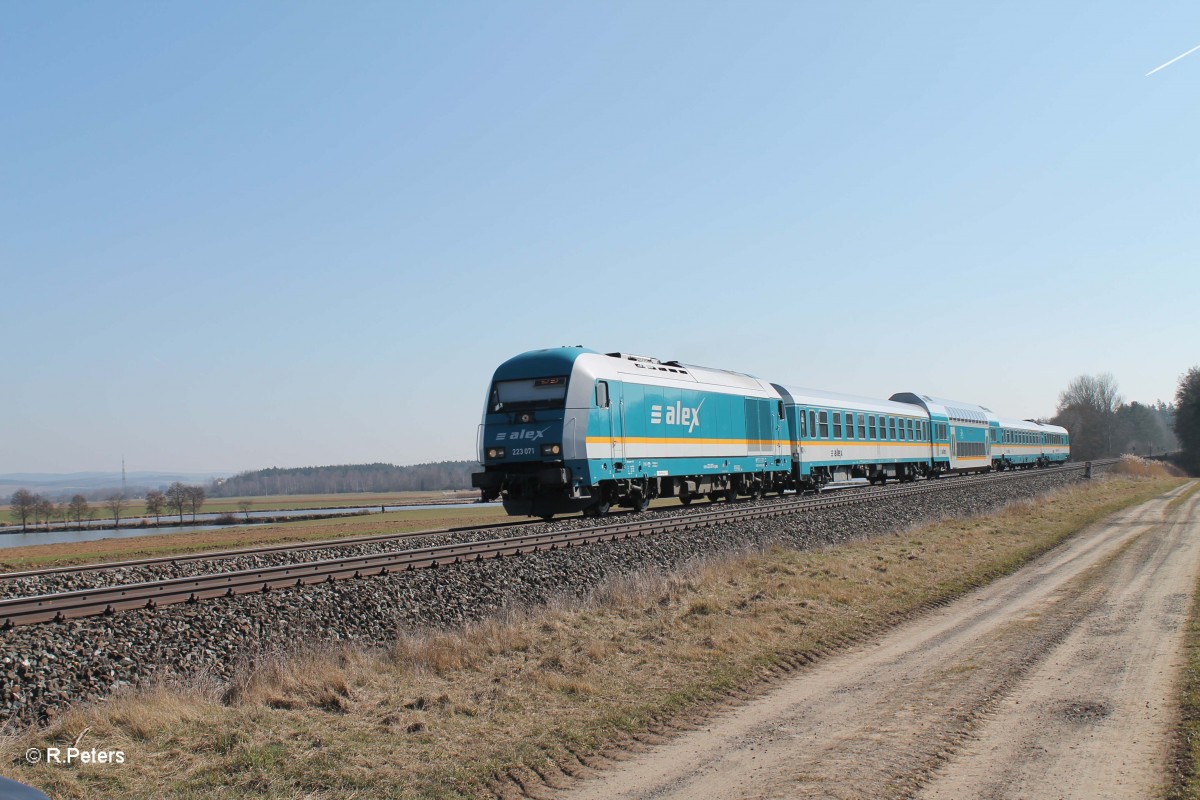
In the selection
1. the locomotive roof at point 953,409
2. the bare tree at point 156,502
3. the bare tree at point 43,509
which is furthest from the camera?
the bare tree at point 156,502

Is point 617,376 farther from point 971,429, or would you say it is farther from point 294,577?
point 971,429

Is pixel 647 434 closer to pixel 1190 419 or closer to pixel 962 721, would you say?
pixel 962 721

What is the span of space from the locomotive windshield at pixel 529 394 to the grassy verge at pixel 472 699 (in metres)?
7.37

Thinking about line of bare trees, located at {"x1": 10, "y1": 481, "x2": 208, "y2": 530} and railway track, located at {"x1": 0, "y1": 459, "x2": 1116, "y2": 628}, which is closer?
railway track, located at {"x1": 0, "y1": 459, "x2": 1116, "y2": 628}

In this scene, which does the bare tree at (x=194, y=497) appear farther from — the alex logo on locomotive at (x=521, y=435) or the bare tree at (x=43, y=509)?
the alex logo on locomotive at (x=521, y=435)

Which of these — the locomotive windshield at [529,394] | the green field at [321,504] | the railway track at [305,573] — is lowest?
the green field at [321,504]

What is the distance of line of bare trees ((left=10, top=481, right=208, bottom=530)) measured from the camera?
95.2m

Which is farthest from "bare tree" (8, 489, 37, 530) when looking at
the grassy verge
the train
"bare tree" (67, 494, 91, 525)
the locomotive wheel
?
the grassy verge

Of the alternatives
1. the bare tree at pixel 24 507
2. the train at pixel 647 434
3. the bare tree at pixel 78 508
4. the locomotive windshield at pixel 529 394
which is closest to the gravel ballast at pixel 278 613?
the train at pixel 647 434

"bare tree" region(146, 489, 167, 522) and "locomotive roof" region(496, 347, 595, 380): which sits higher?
"locomotive roof" region(496, 347, 595, 380)

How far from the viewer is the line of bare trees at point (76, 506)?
95250 millimetres

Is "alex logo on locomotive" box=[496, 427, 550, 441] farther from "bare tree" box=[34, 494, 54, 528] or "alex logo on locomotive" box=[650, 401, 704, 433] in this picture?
"bare tree" box=[34, 494, 54, 528]

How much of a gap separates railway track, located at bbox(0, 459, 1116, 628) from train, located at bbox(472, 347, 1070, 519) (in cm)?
189

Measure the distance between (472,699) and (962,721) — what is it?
4563mm
